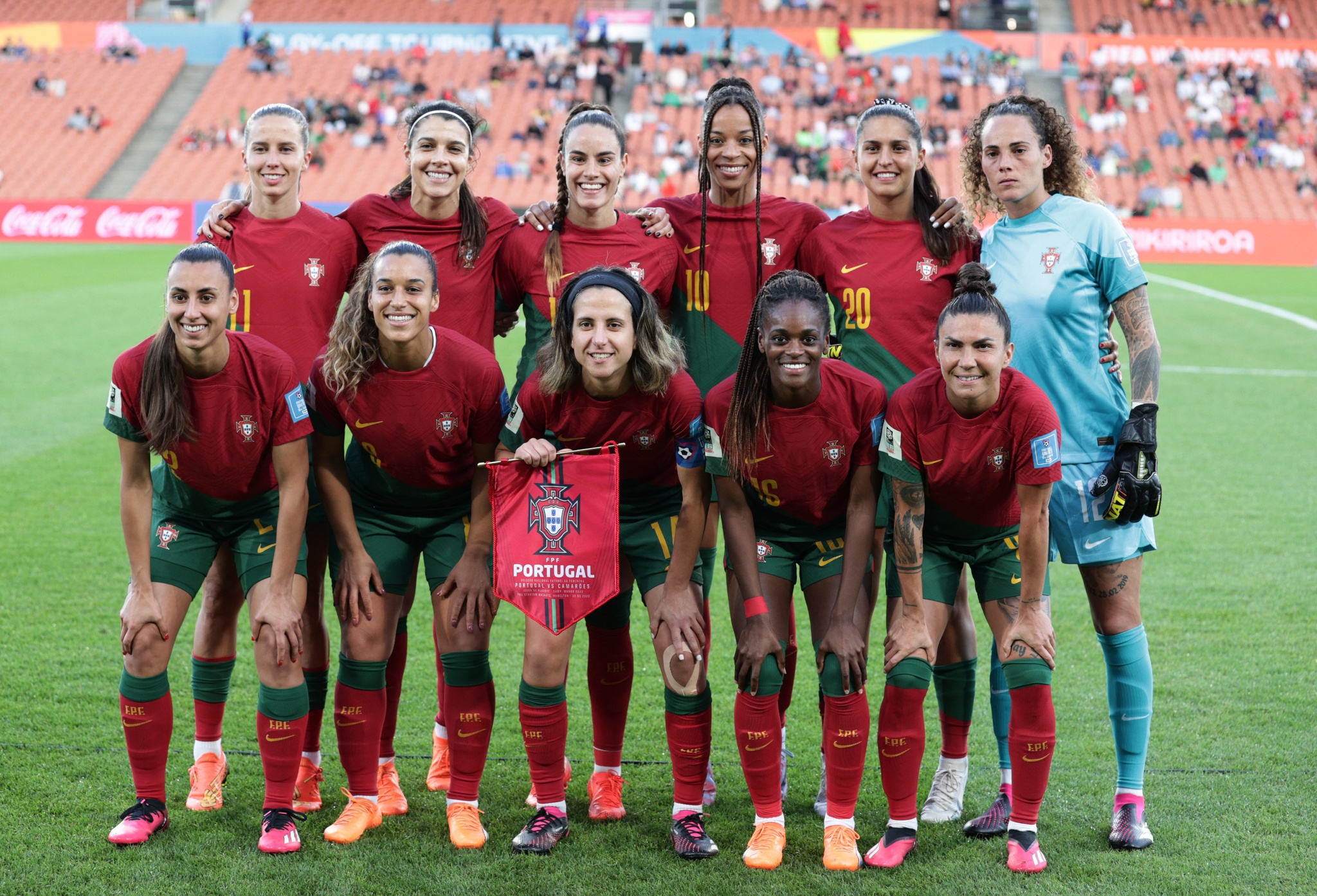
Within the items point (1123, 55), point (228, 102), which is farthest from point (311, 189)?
point (1123, 55)

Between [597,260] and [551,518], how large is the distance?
981 millimetres

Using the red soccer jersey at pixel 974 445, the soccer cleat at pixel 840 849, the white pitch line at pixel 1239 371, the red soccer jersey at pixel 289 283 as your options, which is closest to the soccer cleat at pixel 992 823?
the soccer cleat at pixel 840 849

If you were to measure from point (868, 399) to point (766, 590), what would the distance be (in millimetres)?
672

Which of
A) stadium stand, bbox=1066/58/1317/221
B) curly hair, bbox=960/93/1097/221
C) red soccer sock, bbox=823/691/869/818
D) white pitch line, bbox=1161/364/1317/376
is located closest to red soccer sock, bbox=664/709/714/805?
red soccer sock, bbox=823/691/869/818

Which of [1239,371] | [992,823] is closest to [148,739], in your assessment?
[992,823]

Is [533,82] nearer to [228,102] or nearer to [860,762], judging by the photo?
[228,102]

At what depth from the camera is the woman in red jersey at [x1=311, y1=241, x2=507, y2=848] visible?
3.74 metres

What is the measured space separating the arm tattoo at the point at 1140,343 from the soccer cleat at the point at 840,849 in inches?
64.5

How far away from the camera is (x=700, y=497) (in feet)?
12.1

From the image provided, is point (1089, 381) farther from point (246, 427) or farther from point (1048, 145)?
point (246, 427)

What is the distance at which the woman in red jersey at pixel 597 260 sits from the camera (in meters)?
4.09

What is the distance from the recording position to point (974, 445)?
355cm

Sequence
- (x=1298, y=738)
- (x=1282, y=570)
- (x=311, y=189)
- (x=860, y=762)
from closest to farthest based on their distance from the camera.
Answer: (x=860, y=762) < (x=1298, y=738) < (x=1282, y=570) < (x=311, y=189)

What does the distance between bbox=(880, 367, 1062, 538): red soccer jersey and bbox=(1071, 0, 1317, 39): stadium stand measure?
36946 mm
